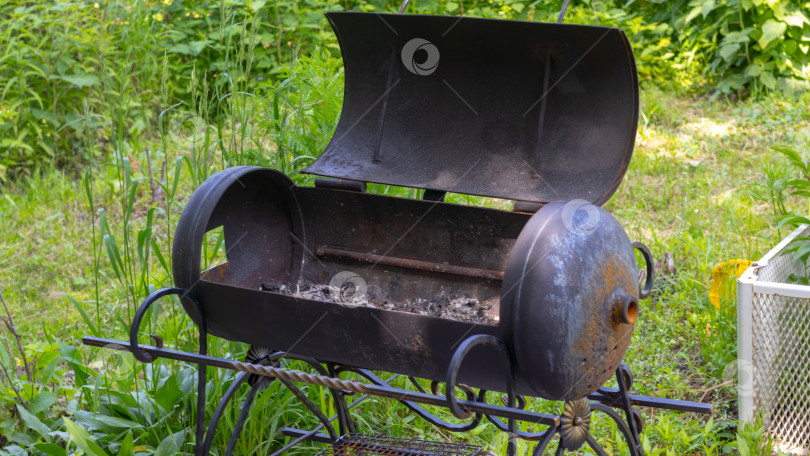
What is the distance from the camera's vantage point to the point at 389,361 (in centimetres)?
190

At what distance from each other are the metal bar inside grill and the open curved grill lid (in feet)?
0.80

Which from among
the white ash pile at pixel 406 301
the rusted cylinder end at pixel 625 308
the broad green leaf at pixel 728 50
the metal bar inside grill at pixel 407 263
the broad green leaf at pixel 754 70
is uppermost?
the broad green leaf at pixel 728 50

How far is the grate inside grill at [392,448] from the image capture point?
221 centimetres

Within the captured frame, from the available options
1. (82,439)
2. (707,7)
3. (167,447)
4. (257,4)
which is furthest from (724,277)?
(257,4)

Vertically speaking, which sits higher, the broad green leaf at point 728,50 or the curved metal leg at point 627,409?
the broad green leaf at point 728,50

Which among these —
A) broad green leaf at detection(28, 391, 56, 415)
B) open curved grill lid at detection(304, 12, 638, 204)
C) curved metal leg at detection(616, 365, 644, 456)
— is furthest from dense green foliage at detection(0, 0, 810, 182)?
curved metal leg at detection(616, 365, 644, 456)

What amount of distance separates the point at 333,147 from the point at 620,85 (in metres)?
0.94

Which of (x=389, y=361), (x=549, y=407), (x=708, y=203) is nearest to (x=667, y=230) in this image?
(x=708, y=203)

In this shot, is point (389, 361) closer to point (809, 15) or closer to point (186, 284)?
point (186, 284)

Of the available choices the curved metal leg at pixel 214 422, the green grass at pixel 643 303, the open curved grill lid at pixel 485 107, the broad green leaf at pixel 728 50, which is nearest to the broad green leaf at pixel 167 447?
the green grass at pixel 643 303

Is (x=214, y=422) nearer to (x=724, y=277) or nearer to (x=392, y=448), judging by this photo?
(x=392, y=448)

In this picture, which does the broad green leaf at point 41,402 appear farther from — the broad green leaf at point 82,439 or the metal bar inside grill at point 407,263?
the metal bar inside grill at point 407,263

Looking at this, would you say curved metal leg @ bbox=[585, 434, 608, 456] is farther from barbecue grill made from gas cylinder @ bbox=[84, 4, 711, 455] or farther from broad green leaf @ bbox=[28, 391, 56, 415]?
broad green leaf @ bbox=[28, 391, 56, 415]

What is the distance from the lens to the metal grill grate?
101 inches
